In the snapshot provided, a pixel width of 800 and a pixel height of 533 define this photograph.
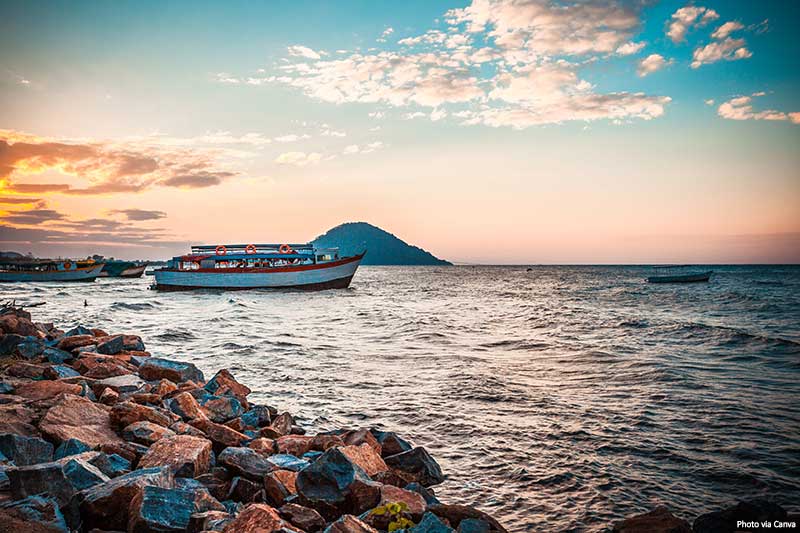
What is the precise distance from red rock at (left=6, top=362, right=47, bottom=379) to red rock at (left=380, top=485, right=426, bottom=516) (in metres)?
7.99

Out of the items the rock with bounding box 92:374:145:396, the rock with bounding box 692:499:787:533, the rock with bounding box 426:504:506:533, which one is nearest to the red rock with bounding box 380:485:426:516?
the rock with bounding box 426:504:506:533

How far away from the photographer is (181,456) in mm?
5359

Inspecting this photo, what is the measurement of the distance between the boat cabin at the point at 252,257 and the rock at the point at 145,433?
158 ft

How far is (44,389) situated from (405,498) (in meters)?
6.55

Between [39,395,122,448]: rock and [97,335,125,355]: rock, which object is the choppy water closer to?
[97,335,125,355]: rock

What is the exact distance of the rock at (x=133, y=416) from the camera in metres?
6.54

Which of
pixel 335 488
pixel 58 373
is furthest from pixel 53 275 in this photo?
Answer: pixel 335 488

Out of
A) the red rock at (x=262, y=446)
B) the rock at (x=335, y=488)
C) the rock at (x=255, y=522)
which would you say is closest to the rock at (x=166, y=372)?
the red rock at (x=262, y=446)

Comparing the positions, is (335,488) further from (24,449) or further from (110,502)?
(24,449)

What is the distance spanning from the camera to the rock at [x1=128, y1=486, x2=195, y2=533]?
3742mm

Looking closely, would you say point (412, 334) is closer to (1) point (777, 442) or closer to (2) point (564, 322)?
(2) point (564, 322)

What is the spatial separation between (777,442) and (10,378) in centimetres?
1416

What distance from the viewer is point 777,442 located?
323 inches

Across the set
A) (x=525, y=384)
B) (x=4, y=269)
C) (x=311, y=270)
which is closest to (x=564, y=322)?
(x=525, y=384)
